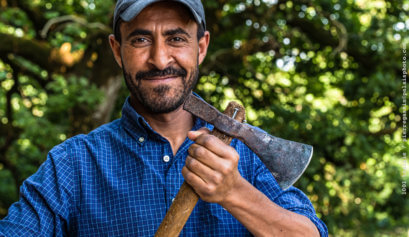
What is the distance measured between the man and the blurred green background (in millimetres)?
2507

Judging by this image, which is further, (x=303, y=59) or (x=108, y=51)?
(x=303, y=59)

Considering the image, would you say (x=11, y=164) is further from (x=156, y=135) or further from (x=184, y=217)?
(x=184, y=217)

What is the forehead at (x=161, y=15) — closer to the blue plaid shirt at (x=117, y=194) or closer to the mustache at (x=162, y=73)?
the mustache at (x=162, y=73)

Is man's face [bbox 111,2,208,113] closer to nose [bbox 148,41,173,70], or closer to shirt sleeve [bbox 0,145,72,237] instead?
nose [bbox 148,41,173,70]

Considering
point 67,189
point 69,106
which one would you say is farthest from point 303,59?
point 67,189

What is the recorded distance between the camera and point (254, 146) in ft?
5.43

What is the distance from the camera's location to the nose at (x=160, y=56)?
195 centimetres

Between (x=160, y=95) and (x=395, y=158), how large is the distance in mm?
4922

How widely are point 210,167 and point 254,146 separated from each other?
0.23 metres

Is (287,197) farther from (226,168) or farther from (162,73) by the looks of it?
(162,73)

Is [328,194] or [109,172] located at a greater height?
[109,172]

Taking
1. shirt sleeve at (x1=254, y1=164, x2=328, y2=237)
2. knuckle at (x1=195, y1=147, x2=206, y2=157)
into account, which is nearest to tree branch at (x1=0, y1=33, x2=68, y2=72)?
shirt sleeve at (x1=254, y1=164, x2=328, y2=237)

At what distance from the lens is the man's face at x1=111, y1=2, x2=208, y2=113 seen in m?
1.97

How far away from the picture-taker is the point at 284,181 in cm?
168
